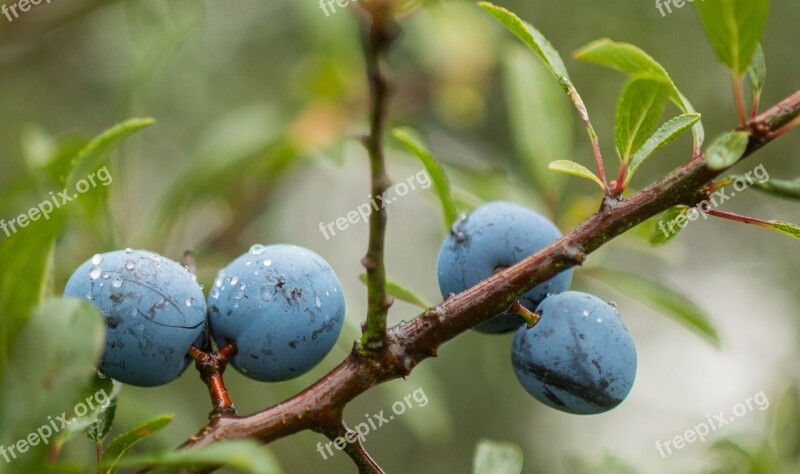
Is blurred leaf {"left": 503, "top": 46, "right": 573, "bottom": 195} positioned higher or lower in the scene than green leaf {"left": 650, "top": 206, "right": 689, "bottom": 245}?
higher

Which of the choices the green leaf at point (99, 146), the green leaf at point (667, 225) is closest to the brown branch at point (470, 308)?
Result: the green leaf at point (667, 225)

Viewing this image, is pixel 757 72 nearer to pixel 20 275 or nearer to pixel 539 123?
pixel 539 123

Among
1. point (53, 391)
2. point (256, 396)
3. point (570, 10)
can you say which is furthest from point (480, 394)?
point (53, 391)

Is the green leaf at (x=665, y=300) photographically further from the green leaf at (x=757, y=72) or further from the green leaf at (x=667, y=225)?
the green leaf at (x=757, y=72)

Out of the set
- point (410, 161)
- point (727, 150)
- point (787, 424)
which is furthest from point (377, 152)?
point (410, 161)

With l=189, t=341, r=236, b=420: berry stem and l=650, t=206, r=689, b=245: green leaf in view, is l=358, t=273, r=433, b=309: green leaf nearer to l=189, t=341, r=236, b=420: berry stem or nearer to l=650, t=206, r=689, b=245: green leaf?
l=189, t=341, r=236, b=420: berry stem

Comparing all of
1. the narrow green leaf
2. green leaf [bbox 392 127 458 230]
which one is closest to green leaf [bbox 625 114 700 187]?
the narrow green leaf
